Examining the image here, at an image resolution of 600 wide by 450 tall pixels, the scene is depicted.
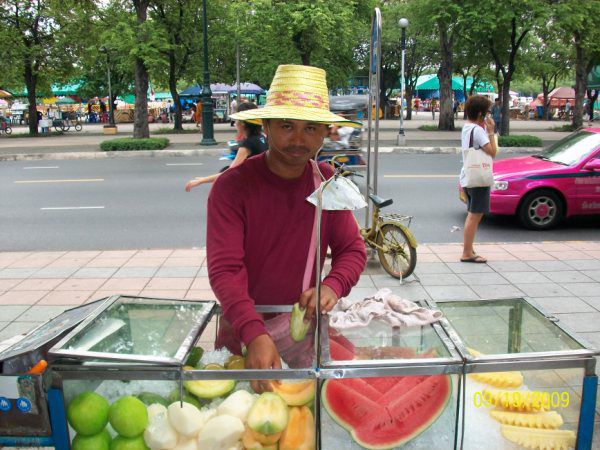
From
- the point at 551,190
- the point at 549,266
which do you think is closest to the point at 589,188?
the point at 551,190

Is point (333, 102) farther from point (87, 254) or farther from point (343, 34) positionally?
point (343, 34)

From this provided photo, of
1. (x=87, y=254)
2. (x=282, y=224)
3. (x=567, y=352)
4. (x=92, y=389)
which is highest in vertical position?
(x=282, y=224)

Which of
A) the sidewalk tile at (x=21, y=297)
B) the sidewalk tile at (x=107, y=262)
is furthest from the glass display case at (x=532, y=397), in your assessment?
the sidewalk tile at (x=107, y=262)

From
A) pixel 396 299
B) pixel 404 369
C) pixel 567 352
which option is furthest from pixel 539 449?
pixel 396 299

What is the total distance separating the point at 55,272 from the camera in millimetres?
6559

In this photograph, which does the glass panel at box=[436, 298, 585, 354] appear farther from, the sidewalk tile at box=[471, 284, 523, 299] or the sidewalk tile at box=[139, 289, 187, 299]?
the sidewalk tile at box=[139, 289, 187, 299]

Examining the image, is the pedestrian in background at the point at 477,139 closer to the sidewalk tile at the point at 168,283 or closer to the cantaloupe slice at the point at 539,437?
the sidewalk tile at the point at 168,283

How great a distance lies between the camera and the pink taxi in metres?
8.56

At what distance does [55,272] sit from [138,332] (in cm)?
459

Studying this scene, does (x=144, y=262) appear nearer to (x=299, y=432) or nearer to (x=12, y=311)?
(x=12, y=311)

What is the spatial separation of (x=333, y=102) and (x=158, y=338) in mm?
10833

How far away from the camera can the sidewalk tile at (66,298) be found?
553 centimetres

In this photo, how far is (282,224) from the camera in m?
2.31

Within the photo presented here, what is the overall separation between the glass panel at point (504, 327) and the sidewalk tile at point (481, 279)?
11.0 ft
